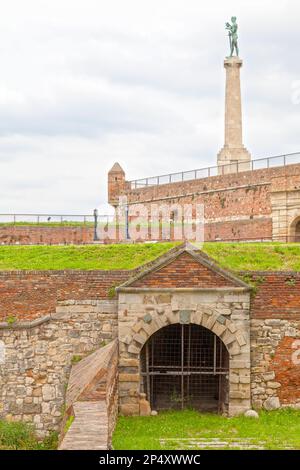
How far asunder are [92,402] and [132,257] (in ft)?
19.5

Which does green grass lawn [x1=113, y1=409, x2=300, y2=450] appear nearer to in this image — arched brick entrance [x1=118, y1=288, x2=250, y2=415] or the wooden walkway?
arched brick entrance [x1=118, y1=288, x2=250, y2=415]

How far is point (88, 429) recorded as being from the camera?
13602 mm

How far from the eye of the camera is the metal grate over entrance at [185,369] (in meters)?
18.7

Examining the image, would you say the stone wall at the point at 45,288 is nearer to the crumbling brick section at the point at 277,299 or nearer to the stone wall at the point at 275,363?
the crumbling brick section at the point at 277,299

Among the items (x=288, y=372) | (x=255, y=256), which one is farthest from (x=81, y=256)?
(x=288, y=372)

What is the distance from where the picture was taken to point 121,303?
723 inches

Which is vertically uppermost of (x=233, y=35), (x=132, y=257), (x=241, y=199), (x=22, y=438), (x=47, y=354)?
(x=233, y=35)

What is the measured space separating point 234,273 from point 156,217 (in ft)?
81.1

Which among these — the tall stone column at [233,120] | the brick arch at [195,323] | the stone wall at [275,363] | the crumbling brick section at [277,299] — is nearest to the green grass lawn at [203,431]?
the stone wall at [275,363]

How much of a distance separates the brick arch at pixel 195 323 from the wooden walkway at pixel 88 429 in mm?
3386

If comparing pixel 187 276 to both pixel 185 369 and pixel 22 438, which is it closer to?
pixel 185 369

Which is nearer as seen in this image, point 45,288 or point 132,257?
point 45,288

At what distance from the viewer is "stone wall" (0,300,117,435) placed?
18594 millimetres
